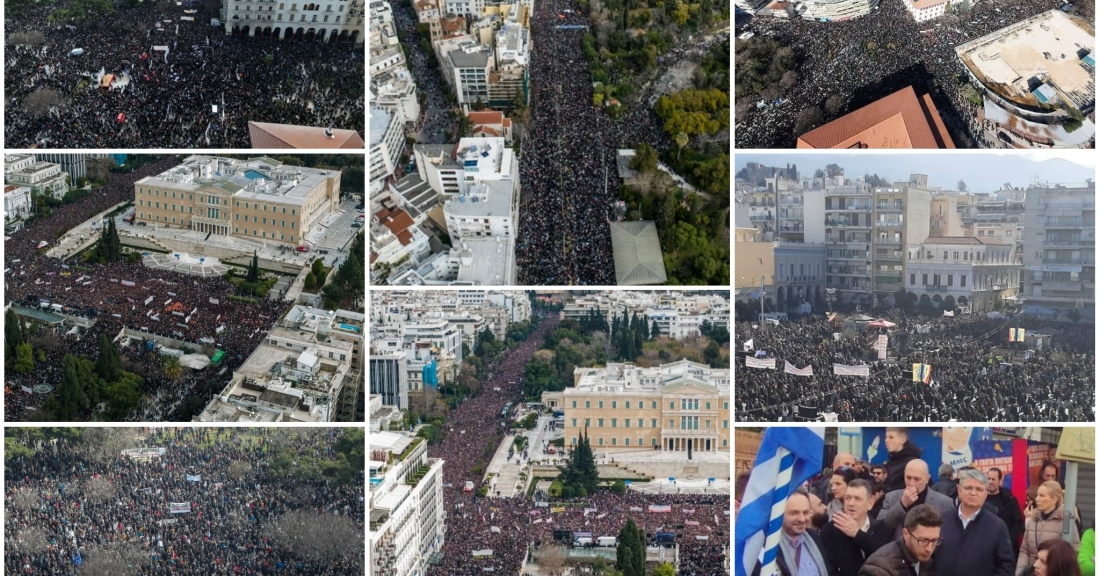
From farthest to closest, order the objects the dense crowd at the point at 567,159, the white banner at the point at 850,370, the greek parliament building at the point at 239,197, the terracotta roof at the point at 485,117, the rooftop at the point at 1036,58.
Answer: the terracotta roof at the point at 485,117
the dense crowd at the point at 567,159
the rooftop at the point at 1036,58
the white banner at the point at 850,370
the greek parliament building at the point at 239,197

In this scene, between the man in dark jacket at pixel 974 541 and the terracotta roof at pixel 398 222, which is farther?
the terracotta roof at pixel 398 222

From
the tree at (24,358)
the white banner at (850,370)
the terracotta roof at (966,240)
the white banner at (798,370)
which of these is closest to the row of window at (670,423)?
the white banner at (798,370)

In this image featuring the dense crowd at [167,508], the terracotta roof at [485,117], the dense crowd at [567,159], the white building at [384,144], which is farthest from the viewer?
the terracotta roof at [485,117]

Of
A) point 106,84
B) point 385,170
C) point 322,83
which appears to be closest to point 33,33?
point 106,84

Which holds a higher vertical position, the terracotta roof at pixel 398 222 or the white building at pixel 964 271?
the terracotta roof at pixel 398 222

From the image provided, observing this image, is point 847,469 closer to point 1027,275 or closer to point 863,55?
point 1027,275

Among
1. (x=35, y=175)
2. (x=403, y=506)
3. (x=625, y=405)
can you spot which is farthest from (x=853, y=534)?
(x=35, y=175)

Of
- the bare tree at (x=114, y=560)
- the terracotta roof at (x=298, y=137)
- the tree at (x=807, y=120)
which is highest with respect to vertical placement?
the tree at (x=807, y=120)

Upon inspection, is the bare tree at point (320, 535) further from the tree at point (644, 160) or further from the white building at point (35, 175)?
the tree at point (644, 160)
